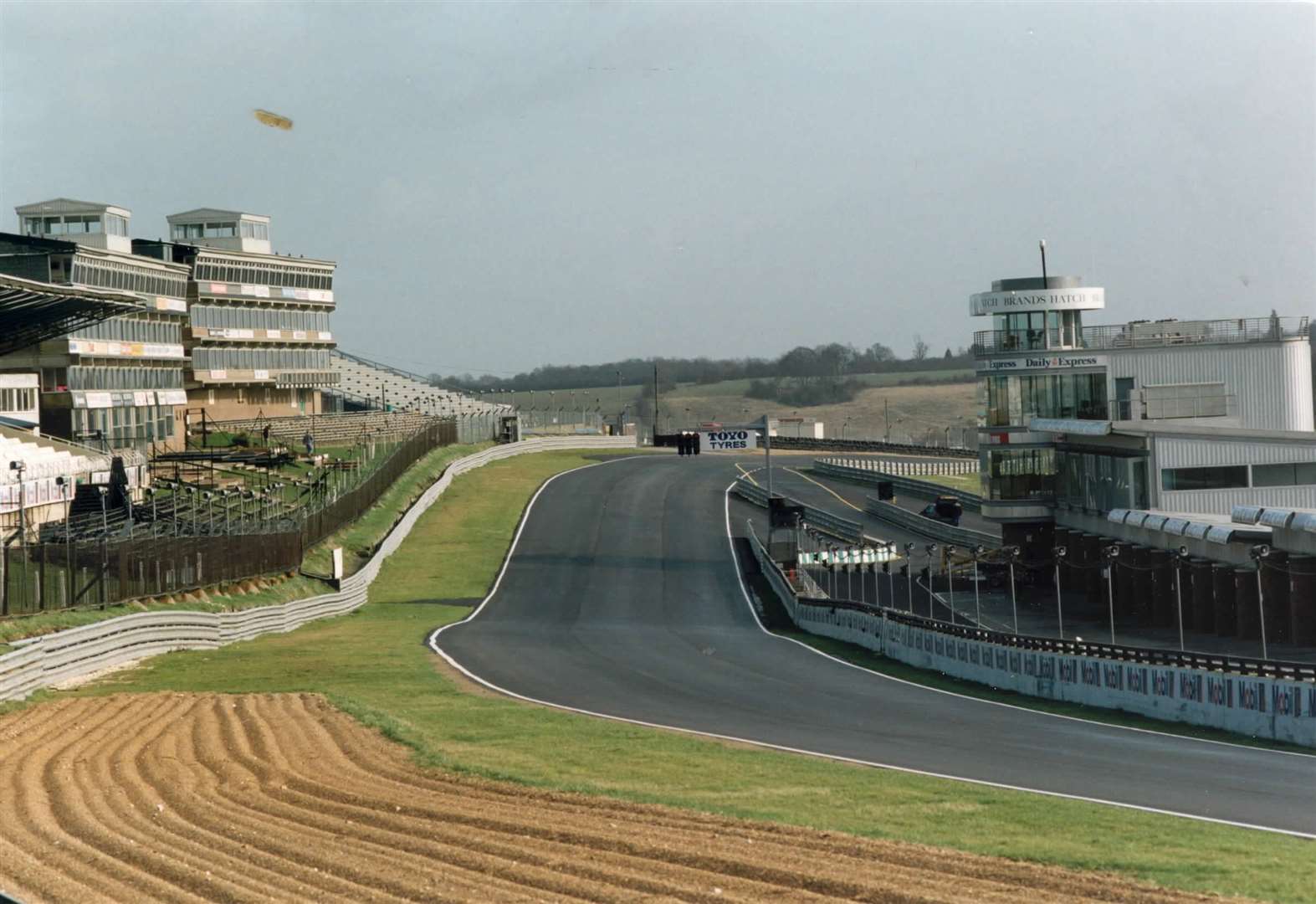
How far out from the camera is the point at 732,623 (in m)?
47.2

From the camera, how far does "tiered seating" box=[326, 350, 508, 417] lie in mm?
130375

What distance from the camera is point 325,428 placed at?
97.4 meters

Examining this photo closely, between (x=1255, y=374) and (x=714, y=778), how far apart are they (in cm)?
4560

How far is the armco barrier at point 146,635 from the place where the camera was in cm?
2812

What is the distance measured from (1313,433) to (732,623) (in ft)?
70.8

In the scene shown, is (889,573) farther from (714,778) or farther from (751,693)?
(714,778)

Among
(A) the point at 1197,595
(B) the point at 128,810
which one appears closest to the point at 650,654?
(A) the point at 1197,595

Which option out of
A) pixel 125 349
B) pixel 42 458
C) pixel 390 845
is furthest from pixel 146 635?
pixel 125 349

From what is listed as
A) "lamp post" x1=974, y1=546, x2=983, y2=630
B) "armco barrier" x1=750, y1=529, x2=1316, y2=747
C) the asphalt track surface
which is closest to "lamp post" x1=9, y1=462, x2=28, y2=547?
the asphalt track surface

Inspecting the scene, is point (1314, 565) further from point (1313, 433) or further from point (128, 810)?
point (128, 810)

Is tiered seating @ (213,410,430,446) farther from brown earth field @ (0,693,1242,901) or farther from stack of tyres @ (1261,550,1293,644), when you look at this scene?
brown earth field @ (0,693,1242,901)

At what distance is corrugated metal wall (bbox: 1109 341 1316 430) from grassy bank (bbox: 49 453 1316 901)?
1397 inches

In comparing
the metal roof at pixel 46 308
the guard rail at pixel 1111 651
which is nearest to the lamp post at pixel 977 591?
the guard rail at pixel 1111 651

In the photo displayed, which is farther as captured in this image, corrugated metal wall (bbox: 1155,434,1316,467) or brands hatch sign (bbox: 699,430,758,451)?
brands hatch sign (bbox: 699,430,758,451)
